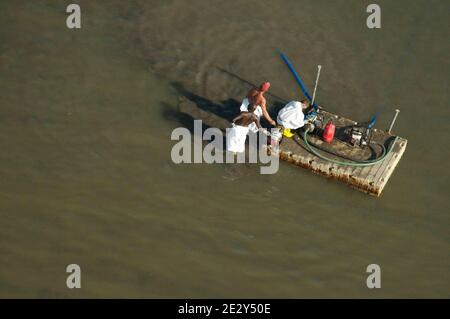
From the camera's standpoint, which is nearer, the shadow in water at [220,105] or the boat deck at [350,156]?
the boat deck at [350,156]

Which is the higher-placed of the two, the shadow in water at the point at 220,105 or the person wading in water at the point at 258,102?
the shadow in water at the point at 220,105

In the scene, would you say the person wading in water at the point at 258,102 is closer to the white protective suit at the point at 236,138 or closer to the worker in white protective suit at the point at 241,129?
the worker in white protective suit at the point at 241,129

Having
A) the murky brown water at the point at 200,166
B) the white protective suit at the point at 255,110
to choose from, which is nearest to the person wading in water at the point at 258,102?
the white protective suit at the point at 255,110

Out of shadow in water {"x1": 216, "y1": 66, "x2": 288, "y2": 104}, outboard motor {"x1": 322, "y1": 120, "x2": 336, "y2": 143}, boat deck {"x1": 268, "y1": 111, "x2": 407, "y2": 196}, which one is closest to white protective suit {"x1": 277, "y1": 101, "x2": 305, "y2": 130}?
boat deck {"x1": 268, "y1": 111, "x2": 407, "y2": 196}

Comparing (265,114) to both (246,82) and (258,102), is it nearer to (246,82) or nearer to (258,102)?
(258,102)

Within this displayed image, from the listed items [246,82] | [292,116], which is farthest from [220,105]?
[292,116]

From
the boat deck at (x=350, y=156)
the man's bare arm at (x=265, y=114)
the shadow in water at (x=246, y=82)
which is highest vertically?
the shadow in water at (x=246, y=82)

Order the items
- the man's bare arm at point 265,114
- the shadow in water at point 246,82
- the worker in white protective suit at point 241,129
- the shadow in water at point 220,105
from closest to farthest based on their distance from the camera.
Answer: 1. the worker in white protective suit at point 241,129
2. the man's bare arm at point 265,114
3. the shadow in water at point 220,105
4. the shadow in water at point 246,82
